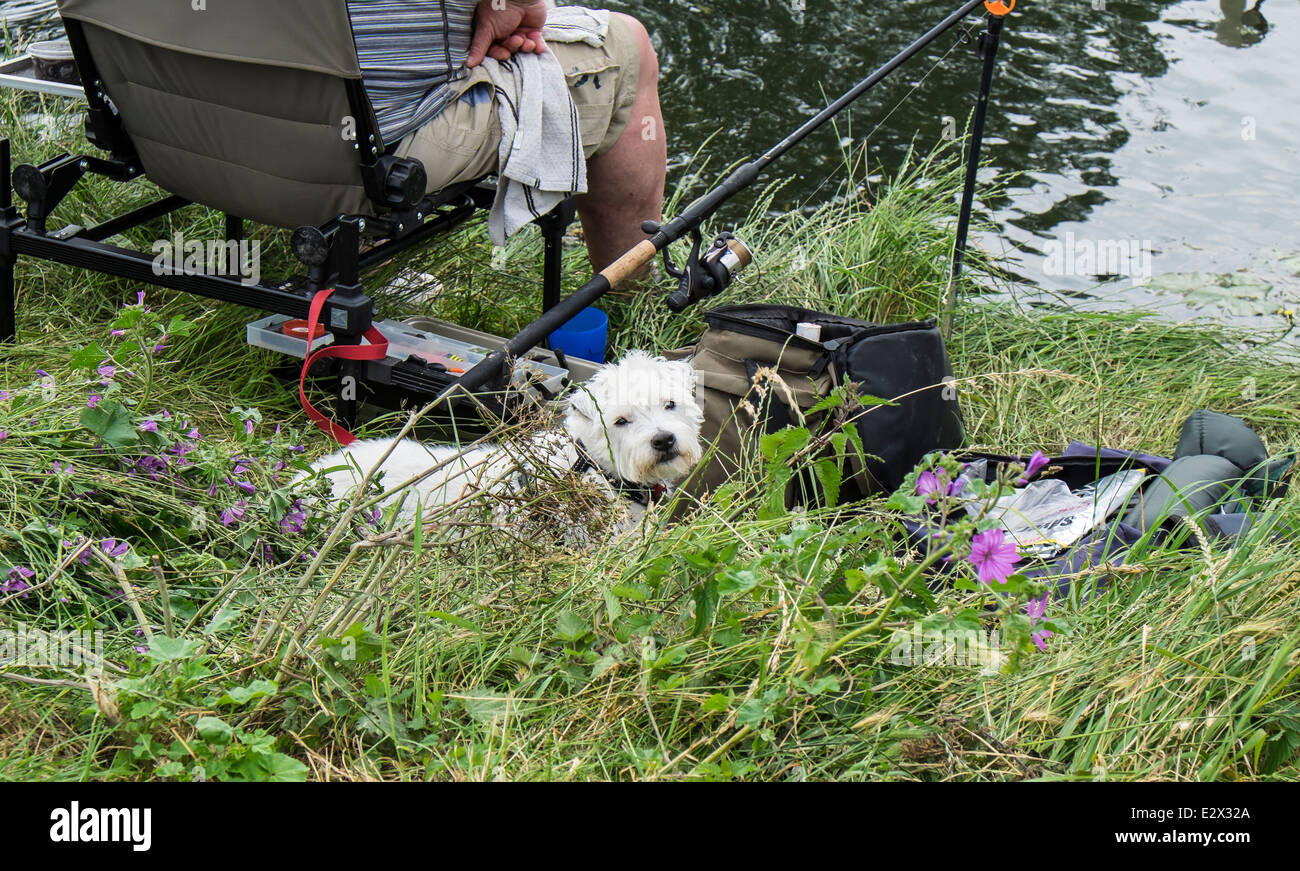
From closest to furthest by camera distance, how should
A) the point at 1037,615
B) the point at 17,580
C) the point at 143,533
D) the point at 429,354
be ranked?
the point at 1037,615 → the point at 17,580 → the point at 143,533 → the point at 429,354

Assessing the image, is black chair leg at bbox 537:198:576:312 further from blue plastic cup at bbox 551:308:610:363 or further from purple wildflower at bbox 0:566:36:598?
purple wildflower at bbox 0:566:36:598

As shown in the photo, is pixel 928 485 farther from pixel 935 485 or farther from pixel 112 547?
pixel 112 547

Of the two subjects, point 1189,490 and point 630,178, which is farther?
point 630,178

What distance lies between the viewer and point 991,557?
1.62 meters

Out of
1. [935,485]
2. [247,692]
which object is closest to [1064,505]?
[935,485]

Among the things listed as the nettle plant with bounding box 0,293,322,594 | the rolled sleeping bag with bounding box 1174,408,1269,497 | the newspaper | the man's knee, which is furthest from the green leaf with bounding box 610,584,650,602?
the man's knee

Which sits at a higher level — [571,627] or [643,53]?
[643,53]

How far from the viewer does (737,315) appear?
328 centimetres

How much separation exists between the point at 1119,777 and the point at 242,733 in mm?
1228

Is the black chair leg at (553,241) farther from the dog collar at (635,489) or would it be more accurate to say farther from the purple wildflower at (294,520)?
the purple wildflower at (294,520)

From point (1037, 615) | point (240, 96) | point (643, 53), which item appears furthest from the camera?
point (643, 53)

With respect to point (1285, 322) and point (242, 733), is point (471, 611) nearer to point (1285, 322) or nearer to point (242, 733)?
point (242, 733)

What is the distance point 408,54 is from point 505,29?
0.32 metres

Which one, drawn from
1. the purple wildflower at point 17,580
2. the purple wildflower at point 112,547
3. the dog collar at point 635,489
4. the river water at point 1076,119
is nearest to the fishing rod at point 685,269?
the dog collar at point 635,489
